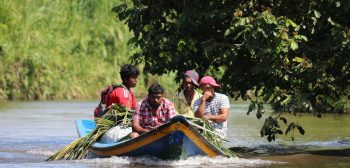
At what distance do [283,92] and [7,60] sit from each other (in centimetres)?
1927

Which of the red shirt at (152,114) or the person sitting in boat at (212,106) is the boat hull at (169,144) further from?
the person sitting in boat at (212,106)

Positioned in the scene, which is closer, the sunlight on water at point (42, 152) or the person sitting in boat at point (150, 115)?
the person sitting in boat at point (150, 115)

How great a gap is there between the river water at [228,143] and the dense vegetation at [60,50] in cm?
400

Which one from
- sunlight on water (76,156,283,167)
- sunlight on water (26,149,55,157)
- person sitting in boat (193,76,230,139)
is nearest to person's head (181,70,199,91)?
person sitting in boat (193,76,230,139)

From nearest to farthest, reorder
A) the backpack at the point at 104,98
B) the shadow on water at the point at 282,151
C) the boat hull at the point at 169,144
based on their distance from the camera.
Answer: the boat hull at the point at 169,144
the backpack at the point at 104,98
the shadow on water at the point at 282,151

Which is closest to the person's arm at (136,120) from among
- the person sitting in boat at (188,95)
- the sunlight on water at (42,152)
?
the person sitting in boat at (188,95)

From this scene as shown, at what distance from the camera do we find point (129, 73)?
13.4m

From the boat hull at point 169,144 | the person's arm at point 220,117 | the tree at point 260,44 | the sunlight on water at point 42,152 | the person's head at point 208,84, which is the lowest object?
the sunlight on water at point 42,152

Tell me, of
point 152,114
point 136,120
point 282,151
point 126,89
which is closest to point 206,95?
point 152,114

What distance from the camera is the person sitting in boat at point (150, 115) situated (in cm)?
1284

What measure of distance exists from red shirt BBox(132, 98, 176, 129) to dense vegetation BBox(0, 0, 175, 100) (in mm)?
20033

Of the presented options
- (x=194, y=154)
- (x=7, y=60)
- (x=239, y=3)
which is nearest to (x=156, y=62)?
(x=239, y=3)

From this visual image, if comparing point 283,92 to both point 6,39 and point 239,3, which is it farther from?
point 6,39

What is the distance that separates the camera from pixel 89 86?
34.8 m
